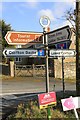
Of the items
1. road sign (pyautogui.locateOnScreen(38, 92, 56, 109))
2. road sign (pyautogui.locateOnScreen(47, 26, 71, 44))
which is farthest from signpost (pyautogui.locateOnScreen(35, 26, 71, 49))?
road sign (pyautogui.locateOnScreen(38, 92, 56, 109))

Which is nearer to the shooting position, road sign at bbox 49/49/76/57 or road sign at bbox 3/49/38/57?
road sign at bbox 3/49/38/57

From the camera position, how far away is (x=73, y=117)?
27.8ft

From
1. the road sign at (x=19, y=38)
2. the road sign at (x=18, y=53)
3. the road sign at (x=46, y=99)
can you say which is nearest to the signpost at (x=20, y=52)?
the road sign at (x=18, y=53)

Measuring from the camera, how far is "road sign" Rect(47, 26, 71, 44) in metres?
7.99

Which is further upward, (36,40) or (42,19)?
(42,19)

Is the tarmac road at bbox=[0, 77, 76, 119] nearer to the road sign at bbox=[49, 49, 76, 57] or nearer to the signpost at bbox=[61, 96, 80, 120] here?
the road sign at bbox=[49, 49, 76, 57]

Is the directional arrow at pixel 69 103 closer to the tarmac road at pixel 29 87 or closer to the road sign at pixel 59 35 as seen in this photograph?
the road sign at pixel 59 35

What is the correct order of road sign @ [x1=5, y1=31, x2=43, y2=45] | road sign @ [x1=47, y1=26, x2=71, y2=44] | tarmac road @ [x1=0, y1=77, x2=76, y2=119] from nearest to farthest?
road sign @ [x1=5, y1=31, x2=43, y2=45] → road sign @ [x1=47, y1=26, x2=71, y2=44] → tarmac road @ [x1=0, y1=77, x2=76, y2=119]

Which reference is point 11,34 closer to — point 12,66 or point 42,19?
point 42,19

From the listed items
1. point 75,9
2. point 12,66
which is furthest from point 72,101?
point 12,66

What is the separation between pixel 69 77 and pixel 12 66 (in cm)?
645

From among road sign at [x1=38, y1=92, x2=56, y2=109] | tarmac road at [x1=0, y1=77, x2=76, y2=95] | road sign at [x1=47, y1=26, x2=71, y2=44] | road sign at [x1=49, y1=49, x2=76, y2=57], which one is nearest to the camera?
road sign at [x1=38, y1=92, x2=56, y2=109]

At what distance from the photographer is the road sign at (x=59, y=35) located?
7988mm

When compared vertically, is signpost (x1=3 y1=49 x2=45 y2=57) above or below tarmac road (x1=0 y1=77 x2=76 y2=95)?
above
